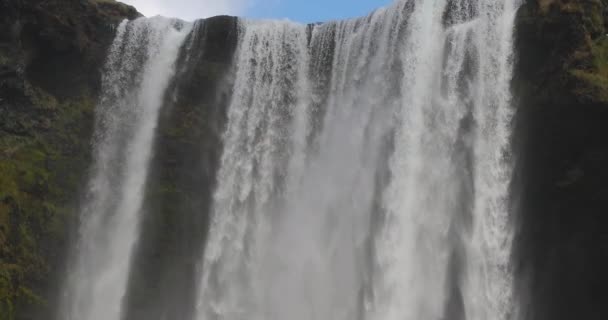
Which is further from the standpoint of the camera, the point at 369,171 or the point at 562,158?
the point at 369,171

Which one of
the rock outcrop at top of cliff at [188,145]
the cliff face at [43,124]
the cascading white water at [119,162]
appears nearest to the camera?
the rock outcrop at top of cliff at [188,145]

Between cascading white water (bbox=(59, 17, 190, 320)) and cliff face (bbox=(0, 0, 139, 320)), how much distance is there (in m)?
0.64

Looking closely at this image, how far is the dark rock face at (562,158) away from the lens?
65.1 feet

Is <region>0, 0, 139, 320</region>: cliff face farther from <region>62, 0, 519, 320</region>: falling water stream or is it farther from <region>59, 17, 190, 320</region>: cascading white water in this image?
<region>62, 0, 519, 320</region>: falling water stream

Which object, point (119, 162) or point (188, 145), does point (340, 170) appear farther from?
point (119, 162)

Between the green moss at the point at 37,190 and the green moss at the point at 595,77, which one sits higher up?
the green moss at the point at 595,77

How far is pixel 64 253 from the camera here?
26281mm

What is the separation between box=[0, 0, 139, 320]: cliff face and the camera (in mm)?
24969

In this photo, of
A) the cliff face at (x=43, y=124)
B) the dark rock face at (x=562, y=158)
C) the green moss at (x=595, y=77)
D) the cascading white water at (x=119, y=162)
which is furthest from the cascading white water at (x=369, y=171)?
the cliff face at (x=43, y=124)

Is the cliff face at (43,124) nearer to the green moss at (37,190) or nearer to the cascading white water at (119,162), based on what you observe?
the green moss at (37,190)

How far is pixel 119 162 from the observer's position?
92.2 feet

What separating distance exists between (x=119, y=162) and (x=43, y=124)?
3.36 m

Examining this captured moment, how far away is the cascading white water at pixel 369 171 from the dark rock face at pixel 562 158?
73cm

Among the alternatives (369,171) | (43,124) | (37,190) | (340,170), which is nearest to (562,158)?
(369,171)
